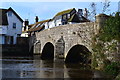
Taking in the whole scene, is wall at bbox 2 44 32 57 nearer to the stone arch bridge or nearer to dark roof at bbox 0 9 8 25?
dark roof at bbox 0 9 8 25

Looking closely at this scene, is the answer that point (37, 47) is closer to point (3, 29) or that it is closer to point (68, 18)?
point (68, 18)

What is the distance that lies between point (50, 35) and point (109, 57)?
43.9 feet

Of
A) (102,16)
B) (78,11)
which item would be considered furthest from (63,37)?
(78,11)

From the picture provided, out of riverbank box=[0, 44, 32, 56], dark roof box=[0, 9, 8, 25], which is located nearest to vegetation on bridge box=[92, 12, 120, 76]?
riverbank box=[0, 44, 32, 56]

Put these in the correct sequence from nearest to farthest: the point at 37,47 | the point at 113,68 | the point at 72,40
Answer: the point at 113,68, the point at 72,40, the point at 37,47

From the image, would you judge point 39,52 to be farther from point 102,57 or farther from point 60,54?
point 102,57

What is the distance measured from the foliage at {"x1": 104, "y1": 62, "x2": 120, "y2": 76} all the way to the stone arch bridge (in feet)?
11.9

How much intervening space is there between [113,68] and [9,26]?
3600 centimetres

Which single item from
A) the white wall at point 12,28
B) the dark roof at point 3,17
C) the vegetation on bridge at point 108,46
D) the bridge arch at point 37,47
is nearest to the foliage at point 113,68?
the vegetation on bridge at point 108,46

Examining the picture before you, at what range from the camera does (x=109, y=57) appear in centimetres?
1669

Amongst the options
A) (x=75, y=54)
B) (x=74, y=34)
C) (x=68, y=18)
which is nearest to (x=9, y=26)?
(x=68, y=18)

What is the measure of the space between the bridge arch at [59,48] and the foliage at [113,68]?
10277 mm

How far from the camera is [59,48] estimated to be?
26.6 metres

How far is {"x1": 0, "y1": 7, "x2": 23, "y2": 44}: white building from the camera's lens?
47156mm
